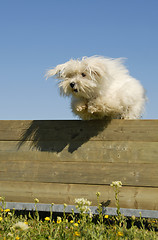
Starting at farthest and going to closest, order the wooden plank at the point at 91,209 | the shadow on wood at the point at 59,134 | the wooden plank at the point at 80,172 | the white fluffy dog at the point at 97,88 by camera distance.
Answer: the shadow on wood at the point at 59,134
the white fluffy dog at the point at 97,88
the wooden plank at the point at 80,172
the wooden plank at the point at 91,209

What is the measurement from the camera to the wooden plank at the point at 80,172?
3.34m

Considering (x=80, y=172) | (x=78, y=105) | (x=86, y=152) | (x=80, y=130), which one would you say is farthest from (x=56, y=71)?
(x=80, y=172)

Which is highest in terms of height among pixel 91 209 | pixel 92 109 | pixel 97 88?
pixel 97 88

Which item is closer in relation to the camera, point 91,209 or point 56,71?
point 91,209

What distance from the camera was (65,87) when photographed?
3.46 metres

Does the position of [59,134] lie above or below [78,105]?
below

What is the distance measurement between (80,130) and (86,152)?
10.4 inches

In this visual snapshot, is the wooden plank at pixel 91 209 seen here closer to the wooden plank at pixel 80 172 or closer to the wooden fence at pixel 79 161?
the wooden fence at pixel 79 161

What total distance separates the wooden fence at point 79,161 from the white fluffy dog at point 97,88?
Result: 7.7 inches

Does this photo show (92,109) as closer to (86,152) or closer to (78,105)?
(78,105)

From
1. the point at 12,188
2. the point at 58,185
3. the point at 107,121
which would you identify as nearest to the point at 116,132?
the point at 107,121

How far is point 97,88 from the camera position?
354 centimetres

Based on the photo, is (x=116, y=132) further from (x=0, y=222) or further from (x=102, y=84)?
(x=0, y=222)

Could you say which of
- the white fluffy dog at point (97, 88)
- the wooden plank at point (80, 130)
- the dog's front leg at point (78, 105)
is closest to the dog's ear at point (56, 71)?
the white fluffy dog at point (97, 88)
